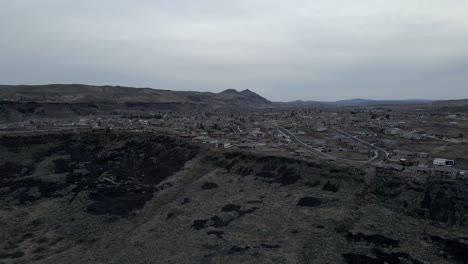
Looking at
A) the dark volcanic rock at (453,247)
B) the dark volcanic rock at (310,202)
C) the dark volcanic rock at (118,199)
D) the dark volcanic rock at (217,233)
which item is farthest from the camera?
the dark volcanic rock at (118,199)

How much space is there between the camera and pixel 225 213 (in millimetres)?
34500

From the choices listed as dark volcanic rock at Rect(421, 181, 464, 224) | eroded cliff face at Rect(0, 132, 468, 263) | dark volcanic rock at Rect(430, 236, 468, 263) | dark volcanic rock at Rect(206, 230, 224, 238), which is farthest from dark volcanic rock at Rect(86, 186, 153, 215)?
dark volcanic rock at Rect(421, 181, 464, 224)

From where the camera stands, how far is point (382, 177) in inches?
1496

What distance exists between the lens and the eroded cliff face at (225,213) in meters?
26.4

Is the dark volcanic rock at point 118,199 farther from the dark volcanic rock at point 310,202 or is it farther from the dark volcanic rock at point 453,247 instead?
the dark volcanic rock at point 453,247

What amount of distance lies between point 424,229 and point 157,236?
893 inches

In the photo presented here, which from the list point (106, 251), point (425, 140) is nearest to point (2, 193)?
point (106, 251)

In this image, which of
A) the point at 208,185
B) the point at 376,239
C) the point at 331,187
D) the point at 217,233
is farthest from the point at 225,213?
the point at 376,239

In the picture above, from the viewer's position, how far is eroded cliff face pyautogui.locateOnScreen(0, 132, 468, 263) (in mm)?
26438

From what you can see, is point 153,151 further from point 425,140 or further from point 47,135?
point 425,140

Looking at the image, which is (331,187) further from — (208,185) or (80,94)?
(80,94)

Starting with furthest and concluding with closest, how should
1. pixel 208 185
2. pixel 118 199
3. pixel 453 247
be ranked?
pixel 118 199 → pixel 208 185 → pixel 453 247

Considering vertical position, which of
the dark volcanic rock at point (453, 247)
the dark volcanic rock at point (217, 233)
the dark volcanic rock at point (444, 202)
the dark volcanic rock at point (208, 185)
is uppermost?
the dark volcanic rock at point (444, 202)

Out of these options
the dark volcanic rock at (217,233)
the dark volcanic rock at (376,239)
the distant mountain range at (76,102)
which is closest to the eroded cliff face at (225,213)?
the dark volcanic rock at (376,239)
